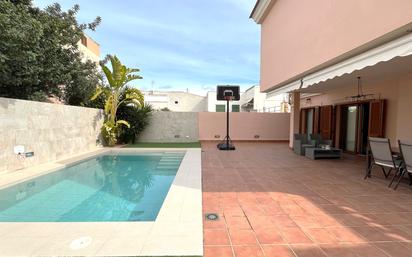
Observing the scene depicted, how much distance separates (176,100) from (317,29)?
3767 cm

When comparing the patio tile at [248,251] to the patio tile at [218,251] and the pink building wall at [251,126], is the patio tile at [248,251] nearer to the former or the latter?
the patio tile at [218,251]

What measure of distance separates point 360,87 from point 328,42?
6972 mm

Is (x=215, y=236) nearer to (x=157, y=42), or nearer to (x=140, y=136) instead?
(x=140, y=136)

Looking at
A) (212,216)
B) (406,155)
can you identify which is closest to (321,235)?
(212,216)

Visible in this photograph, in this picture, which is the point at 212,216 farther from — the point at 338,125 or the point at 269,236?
the point at 338,125

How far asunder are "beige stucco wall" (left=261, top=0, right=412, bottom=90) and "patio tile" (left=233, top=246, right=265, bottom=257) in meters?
5.53

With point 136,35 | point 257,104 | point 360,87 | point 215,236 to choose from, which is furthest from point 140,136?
point 257,104

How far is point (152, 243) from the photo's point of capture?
373 centimetres

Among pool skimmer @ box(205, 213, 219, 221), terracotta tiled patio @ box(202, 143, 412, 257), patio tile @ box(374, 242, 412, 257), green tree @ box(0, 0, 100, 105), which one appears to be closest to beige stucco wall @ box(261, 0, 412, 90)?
terracotta tiled patio @ box(202, 143, 412, 257)

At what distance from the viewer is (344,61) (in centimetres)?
782

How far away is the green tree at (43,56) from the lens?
26.8 feet

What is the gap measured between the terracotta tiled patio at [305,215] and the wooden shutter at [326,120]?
28.5 feet

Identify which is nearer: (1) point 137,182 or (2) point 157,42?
(1) point 137,182

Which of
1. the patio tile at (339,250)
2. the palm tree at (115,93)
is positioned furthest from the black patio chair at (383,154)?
the palm tree at (115,93)
